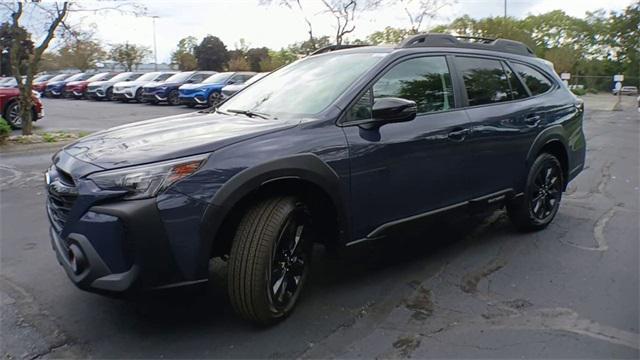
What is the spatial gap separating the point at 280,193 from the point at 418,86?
5.00 feet

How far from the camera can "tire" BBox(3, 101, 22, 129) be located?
1316 centimetres

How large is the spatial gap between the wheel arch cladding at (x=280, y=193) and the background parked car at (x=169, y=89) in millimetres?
21122

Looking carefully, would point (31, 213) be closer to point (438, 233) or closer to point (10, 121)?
point (438, 233)

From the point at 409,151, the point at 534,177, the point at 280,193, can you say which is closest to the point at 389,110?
the point at 409,151

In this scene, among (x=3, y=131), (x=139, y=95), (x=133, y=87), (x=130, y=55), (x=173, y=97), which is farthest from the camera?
(x=130, y=55)

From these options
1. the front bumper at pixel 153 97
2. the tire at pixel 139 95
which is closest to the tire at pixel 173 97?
the front bumper at pixel 153 97

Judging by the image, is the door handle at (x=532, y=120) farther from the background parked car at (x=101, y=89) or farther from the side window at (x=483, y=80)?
the background parked car at (x=101, y=89)

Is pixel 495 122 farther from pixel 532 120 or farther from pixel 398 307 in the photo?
pixel 398 307

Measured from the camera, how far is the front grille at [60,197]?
2927 millimetres

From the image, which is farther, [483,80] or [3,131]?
[3,131]

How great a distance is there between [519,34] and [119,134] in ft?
160

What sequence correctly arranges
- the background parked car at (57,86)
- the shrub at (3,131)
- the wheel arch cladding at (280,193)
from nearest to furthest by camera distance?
the wheel arch cladding at (280,193), the shrub at (3,131), the background parked car at (57,86)

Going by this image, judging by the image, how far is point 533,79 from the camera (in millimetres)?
5270

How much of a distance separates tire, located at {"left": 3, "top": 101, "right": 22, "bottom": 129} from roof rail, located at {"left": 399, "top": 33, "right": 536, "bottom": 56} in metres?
12.1
